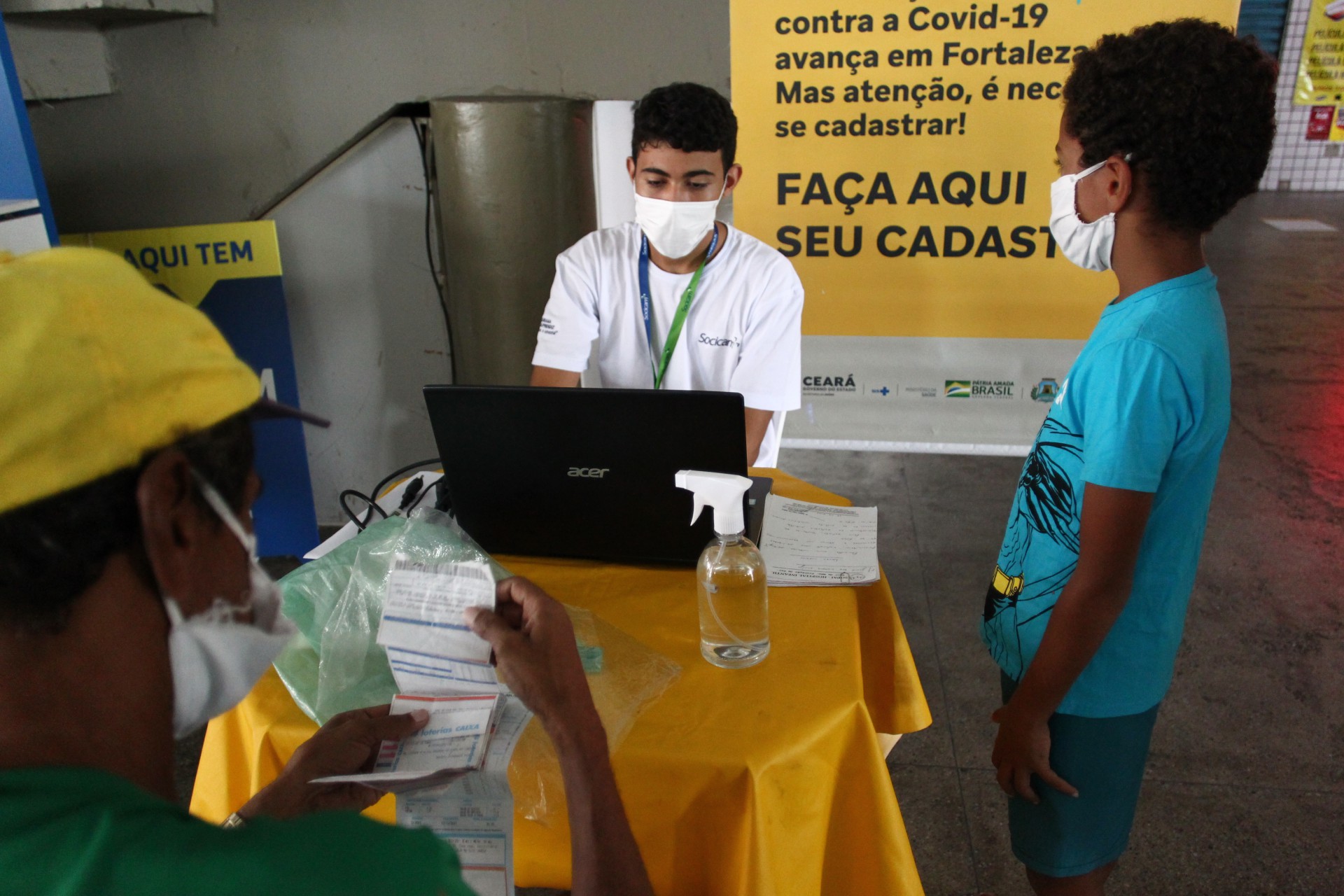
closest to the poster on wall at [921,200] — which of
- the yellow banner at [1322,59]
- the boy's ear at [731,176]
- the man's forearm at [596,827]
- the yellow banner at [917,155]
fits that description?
the yellow banner at [917,155]

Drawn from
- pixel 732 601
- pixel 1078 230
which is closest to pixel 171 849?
pixel 732 601

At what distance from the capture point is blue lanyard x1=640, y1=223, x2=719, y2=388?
6.06 feet

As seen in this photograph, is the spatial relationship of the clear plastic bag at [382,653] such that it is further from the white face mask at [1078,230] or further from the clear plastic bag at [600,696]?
the white face mask at [1078,230]

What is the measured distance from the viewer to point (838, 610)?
3.61ft

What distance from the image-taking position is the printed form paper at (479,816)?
83 centimetres

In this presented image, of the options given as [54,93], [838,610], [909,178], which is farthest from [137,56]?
[838,610]

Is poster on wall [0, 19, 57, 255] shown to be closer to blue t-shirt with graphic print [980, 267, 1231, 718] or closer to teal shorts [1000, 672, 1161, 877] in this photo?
blue t-shirt with graphic print [980, 267, 1231, 718]

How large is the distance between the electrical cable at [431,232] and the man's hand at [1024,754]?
2003 mm

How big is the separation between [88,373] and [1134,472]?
963mm

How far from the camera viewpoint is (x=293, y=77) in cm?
243

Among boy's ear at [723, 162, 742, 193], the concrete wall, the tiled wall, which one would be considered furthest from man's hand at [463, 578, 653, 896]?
the tiled wall

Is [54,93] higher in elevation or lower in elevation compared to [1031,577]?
higher

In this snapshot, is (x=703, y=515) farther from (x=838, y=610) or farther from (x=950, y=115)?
(x=950, y=115)

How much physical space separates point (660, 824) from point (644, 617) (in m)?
0.28
